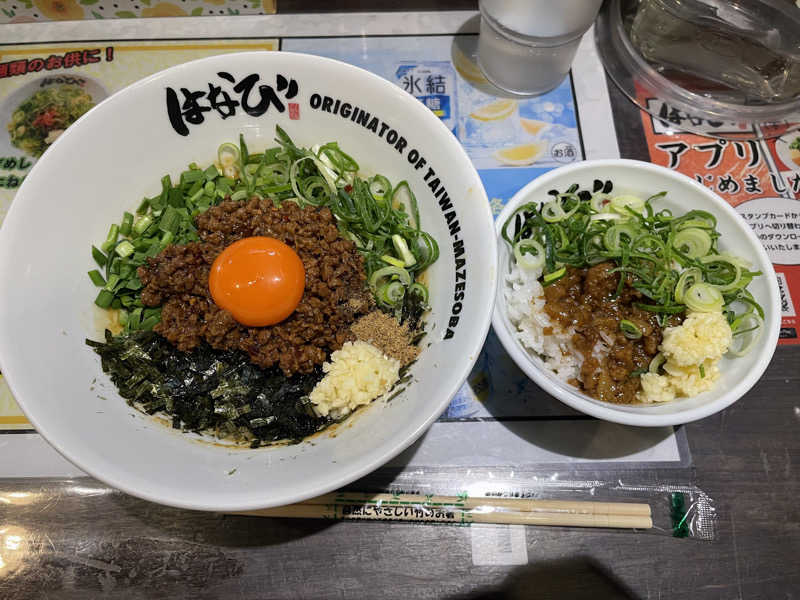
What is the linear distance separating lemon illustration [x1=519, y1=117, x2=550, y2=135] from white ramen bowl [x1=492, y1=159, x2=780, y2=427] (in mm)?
612

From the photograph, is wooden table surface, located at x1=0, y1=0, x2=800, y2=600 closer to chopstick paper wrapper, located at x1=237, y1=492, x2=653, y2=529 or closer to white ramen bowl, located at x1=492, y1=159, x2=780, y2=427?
chopstick paper wrapper, located at x1=237, y1=492, x2=653, y2=529

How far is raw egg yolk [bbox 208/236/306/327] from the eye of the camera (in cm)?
164

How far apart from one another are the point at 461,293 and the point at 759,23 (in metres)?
2.30

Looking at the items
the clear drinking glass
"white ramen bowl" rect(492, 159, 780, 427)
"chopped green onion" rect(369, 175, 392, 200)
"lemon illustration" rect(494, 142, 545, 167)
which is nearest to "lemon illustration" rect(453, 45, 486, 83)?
the clear drinking glass

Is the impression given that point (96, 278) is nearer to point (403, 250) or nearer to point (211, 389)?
point (211, 389)

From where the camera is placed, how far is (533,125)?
2471 millimetres

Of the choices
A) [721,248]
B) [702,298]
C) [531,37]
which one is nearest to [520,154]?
[531,37]

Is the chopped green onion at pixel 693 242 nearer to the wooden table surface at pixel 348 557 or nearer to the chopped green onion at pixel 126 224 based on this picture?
the wooden table surface at pixel 348 557

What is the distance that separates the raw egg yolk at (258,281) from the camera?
5.37 ft

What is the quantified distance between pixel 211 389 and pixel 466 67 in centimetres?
208

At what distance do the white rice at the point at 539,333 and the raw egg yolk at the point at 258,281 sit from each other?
2.70 ft

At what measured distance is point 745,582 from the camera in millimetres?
1813

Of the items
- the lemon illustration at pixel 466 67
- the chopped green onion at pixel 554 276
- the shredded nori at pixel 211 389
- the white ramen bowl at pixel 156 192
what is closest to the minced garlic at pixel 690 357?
the chopped green onion at pixel 554 276

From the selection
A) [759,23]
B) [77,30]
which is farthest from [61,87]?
[759,23]
